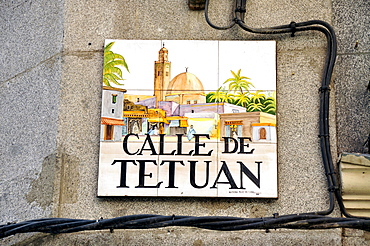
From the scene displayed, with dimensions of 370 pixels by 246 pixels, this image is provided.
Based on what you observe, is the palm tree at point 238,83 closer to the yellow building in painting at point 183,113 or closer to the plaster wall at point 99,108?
the yellow building in painting at point 183,113

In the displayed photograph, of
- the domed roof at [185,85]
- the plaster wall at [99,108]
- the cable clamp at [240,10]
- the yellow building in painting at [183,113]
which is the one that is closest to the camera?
the plaster wall at [99,108]

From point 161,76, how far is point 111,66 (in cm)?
57

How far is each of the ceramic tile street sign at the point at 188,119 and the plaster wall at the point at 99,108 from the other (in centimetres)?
14

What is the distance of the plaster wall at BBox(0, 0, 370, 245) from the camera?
586 cm

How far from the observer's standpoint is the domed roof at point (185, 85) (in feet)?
20.3

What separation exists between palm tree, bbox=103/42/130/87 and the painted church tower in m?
0.35

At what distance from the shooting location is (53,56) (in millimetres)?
6477

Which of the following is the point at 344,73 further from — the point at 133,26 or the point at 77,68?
the point at 77,68

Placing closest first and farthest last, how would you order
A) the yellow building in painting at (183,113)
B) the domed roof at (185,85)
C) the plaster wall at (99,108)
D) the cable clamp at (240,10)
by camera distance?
the plaster wall at (99,108)
the yellow building in painting at (183,113)
the domed roof at (185,85)
the cable clamp at (240,10)

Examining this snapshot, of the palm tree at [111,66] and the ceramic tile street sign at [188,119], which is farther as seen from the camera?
the palm tree at [111,66]

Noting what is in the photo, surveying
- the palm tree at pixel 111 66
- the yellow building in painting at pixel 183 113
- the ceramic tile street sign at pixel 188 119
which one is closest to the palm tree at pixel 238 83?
the ceramic tile street sign at pixel 188 119

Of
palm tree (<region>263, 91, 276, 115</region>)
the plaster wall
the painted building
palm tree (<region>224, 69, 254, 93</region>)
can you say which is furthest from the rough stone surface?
the painted building

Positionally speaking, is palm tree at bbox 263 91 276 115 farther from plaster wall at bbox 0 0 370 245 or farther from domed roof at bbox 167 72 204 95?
domed roof at bbox 167 72 204 95

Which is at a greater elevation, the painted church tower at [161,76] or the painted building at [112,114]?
the painted church tower at [161,76]
